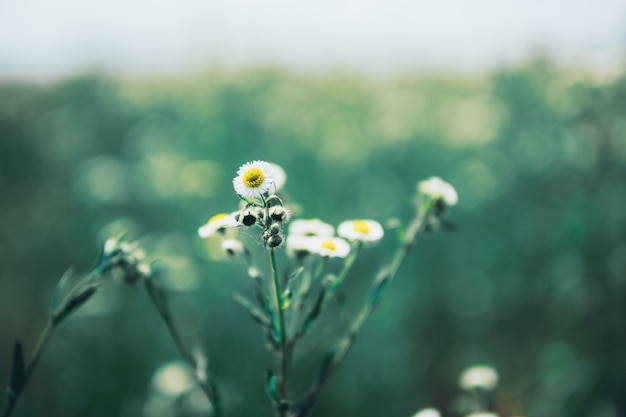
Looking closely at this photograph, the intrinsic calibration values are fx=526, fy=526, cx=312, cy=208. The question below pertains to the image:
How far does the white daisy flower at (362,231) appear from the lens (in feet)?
2.28

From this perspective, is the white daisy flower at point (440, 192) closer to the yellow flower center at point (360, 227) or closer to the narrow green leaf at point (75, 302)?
the yellow flower center at point (360, 227)

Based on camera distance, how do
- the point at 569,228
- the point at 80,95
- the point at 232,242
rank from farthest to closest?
1. the point at 80,95
2. the point at 569,228
3. the point at 232,242

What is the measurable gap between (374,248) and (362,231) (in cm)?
168

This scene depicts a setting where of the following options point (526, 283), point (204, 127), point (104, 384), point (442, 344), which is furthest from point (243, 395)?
point (204, 127)

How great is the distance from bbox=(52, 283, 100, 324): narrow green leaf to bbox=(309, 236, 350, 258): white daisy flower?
0.89 feet

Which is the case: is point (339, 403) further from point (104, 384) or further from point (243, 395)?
point (104, 384)

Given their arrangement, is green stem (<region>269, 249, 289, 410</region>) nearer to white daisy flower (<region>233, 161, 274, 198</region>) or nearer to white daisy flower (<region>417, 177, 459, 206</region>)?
white daisy flower (<region>233, 161, 274, 198</region>)

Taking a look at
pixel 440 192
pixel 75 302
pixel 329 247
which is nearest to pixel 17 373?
pixel 75 302

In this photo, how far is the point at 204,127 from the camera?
2.83 meters

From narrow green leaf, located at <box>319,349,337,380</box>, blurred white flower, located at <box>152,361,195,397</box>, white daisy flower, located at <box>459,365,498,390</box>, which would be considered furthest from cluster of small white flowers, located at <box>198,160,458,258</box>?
blurred white flower, located at <box>152,361,195,397</box>

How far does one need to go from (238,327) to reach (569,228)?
4.40 ft

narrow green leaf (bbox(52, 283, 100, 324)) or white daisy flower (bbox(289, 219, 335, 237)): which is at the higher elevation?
white daisy flower (bbox(289, 219, 335, 237))

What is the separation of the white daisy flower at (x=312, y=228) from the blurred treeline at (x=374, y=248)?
3.05ft

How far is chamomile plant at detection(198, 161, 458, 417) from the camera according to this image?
584mm
